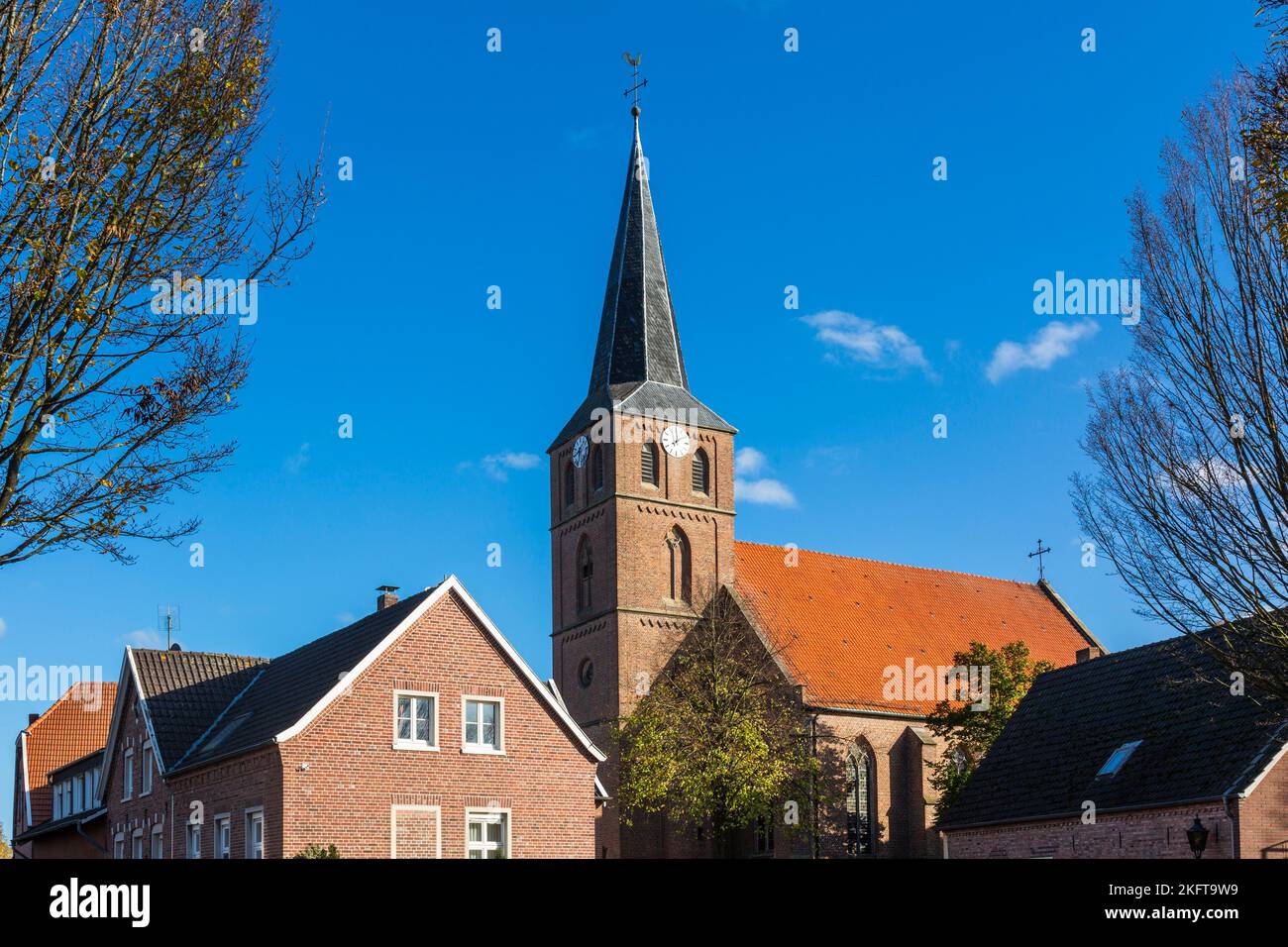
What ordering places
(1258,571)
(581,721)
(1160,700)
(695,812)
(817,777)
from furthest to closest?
(581,721), (817,777), (695,812), (1160,700), (1258,571)

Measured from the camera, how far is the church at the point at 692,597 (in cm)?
4972

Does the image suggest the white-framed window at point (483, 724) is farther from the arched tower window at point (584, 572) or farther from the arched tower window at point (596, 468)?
the arched tower window at point (596, 468)

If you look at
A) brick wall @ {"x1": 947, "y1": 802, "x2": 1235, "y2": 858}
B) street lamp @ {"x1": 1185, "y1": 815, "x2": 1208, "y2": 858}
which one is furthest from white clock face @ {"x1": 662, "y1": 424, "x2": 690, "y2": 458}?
street lamp @ {"x1": 1185, "y1": 815, "x2": 1208, "y2": 858}

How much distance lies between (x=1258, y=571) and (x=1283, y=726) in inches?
438

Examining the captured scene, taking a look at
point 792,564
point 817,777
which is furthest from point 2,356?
point 792,564

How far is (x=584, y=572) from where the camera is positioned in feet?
180

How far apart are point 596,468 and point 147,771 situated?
23772 mm

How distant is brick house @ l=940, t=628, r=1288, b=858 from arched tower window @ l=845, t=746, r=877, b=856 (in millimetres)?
14565

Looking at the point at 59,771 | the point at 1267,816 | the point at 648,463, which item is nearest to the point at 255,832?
the point at 1267,816

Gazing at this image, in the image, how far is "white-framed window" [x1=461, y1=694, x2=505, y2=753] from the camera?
1235 inches

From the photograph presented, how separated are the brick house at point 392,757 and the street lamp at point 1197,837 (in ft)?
44.6
